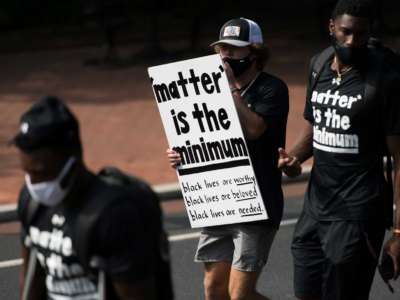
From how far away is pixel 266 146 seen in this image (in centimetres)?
539

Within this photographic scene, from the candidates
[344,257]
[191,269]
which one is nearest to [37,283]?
[344,257]

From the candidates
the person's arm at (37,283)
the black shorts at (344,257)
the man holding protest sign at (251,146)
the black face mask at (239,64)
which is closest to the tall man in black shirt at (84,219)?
the person's arm at (37,283)

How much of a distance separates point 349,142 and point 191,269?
3.03 meters

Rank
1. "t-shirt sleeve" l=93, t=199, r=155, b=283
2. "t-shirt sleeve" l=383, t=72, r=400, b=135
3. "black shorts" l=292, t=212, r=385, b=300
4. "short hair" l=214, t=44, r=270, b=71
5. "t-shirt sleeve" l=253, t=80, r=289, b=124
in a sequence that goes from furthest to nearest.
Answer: "short hair" l=214, t=44, r=270, b=71, "t-shirt sleeve" l=253, t=80, r=289, b=124, "black shorts" l=292, t=212, r=385, b=300, "t-shirt sleeve" l=383, t=72, r=400, b=135, "t-shirt sleeve" l=93, t=199, r=155, b=283

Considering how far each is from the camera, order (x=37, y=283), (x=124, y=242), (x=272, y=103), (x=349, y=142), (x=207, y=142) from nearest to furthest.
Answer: (x=124, y=242) < (x=37, y=283) < (x=349, y=142) < (x=272, y=103) < (x=207, y=142)

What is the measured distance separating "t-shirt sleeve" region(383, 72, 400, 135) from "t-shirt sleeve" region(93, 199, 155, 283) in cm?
180

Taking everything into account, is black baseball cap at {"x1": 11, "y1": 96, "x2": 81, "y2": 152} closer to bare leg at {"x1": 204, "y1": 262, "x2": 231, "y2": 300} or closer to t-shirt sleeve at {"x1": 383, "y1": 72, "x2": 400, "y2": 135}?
t-shirt sleeve at {"x1": 383, "y1": 72, "x2": 400, "y2": 135}

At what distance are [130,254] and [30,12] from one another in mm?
16278

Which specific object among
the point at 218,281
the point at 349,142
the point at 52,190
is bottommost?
the point at 218,281

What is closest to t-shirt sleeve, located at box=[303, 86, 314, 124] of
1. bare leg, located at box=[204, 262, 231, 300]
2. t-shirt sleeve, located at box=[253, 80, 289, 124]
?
t-shirt sleeve, located at box=[253, 80, 289, 124]

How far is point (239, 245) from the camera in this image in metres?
5.39

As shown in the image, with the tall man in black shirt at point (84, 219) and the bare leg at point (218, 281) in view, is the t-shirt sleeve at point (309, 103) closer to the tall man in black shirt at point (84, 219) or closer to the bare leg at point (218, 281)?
the bare leg at point (218, 281)

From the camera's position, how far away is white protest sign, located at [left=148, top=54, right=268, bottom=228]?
17.7 ft

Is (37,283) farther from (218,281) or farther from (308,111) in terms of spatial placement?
(308,111)
